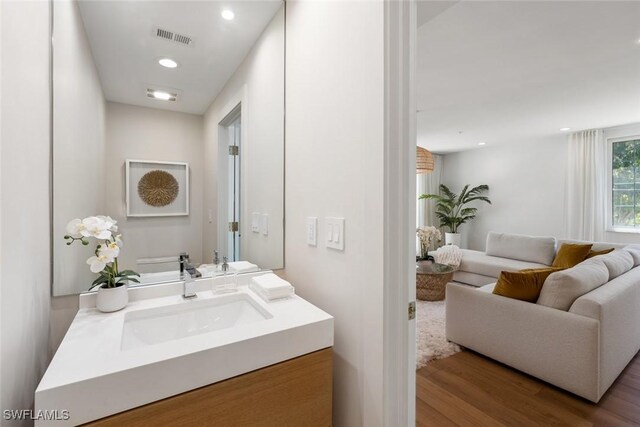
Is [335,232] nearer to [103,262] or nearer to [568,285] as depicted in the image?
[103,262]

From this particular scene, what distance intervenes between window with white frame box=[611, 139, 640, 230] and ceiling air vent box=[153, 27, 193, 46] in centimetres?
650

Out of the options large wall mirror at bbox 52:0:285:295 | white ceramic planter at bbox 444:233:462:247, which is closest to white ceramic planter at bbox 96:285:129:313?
large wall mirror at bbox 52:0:285:295

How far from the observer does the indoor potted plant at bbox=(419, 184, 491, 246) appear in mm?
6585

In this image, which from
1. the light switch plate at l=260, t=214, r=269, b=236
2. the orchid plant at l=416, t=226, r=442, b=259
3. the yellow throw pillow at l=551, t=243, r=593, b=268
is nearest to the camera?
the light switch plate at l=260, t=214, r=269, b=236

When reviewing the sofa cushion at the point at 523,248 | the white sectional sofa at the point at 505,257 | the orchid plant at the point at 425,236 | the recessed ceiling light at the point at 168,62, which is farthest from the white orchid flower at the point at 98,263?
the sofa cushion at the point at 523,248

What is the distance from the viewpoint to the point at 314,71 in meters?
1.27

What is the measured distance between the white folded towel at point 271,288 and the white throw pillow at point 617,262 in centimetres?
274

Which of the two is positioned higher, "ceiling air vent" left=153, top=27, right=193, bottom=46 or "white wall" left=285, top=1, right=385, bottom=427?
"ceiling air vent" left=153, top=27, right=193, bottom=46

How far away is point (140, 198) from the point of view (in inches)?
51.6

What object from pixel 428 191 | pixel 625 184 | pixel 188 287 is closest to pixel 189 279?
pixel 188 287

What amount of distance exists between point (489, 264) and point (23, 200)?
15.1 feet

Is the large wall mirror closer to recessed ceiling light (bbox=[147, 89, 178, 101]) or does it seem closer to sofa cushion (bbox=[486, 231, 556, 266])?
recessed ceiling light (bbox=[147, 89, 178, 101])

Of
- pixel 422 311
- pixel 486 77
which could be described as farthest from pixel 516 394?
pixel 486 77

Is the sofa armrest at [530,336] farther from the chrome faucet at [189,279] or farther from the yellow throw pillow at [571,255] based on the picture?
the chrome faucet at [189,279]
